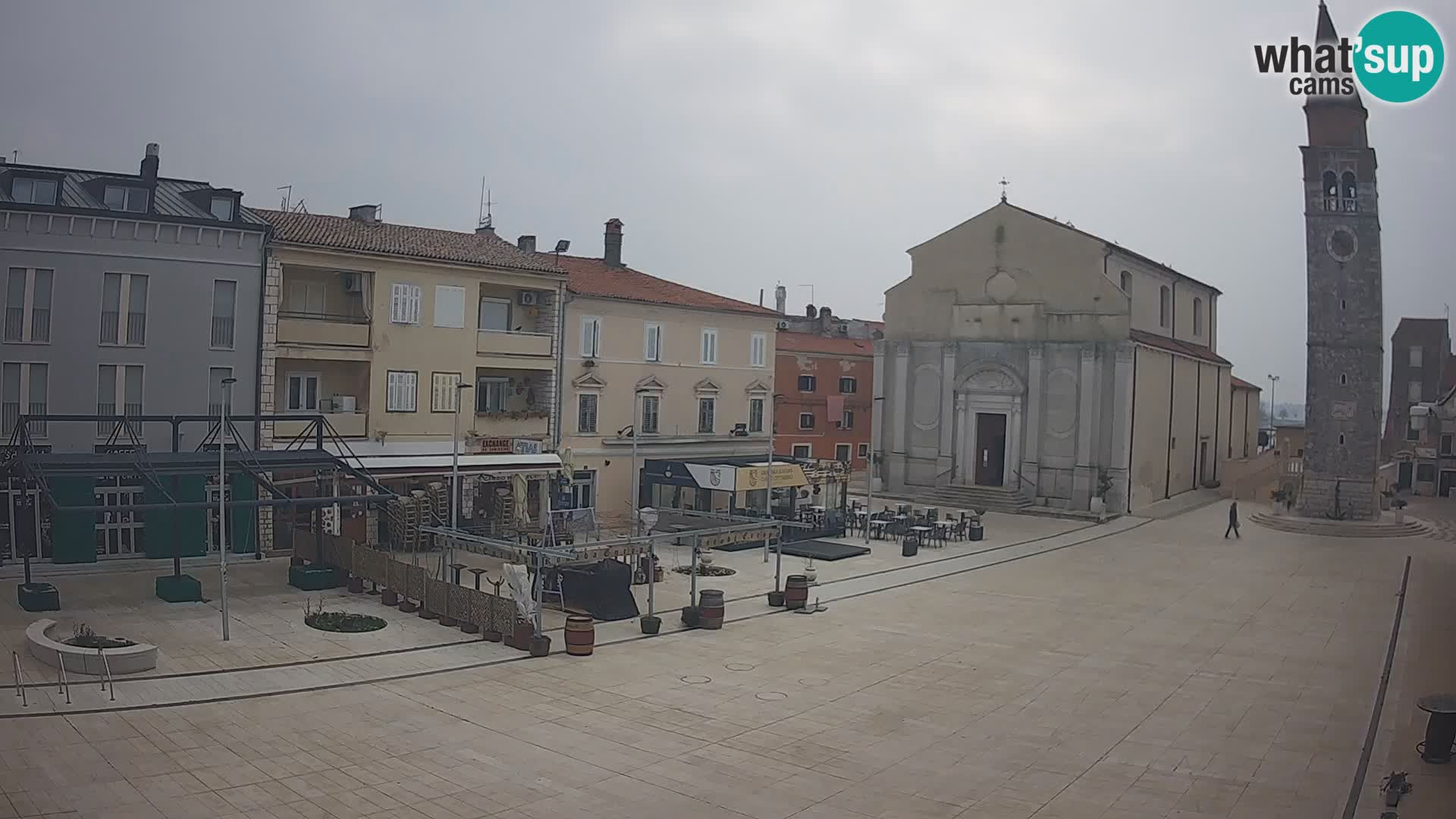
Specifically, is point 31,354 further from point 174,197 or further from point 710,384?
point 710,384

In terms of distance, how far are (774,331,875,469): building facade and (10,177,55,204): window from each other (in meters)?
34.7

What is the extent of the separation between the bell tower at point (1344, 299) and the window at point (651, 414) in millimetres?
28062

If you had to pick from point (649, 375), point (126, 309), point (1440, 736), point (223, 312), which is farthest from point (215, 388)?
point (1440, 736)

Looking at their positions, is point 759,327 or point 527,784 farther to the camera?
point 759,327

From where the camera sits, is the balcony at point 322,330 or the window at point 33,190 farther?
the balcony at point 322,330

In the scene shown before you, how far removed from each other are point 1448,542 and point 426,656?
41.3 meters

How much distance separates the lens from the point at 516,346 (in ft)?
122

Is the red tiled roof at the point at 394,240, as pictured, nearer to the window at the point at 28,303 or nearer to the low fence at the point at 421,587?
the window at the point at 28,303

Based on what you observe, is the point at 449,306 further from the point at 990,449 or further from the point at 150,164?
the point at 990,449

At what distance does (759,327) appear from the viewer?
46156mm

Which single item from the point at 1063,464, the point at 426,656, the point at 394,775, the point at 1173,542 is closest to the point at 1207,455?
the point at 1063,464

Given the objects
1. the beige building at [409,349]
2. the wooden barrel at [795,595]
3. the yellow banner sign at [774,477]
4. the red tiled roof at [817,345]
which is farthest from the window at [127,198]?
the red tiled roof at [817,345]

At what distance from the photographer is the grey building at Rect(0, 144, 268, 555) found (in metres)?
27.7

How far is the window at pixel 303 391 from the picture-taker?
33.0m
